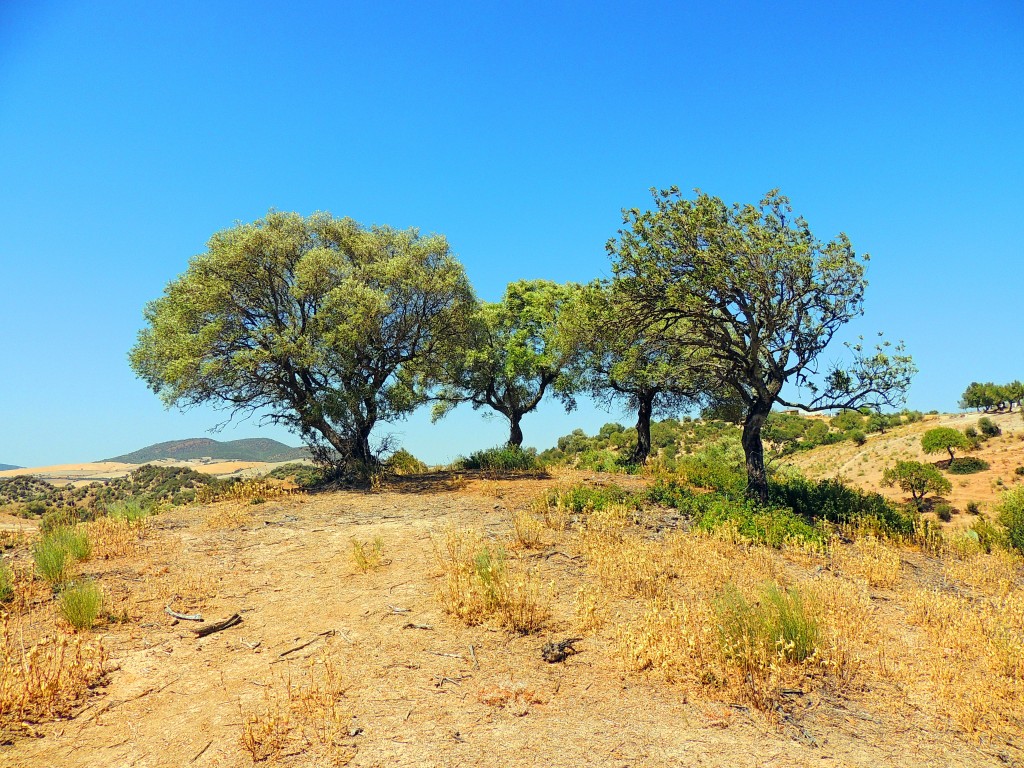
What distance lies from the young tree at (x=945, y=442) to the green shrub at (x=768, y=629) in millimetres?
46477

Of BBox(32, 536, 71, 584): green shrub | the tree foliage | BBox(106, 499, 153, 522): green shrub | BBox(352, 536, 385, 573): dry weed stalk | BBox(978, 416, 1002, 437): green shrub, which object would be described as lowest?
BBox(352, 536, 385, 573): dry weed stalk

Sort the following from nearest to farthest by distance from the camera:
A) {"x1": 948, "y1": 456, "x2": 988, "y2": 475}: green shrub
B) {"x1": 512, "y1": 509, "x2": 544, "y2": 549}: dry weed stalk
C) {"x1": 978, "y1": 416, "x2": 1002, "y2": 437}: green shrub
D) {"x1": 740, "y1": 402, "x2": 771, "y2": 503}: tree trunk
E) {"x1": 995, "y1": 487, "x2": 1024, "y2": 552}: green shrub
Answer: {"x1": 512, "y1": 509, "x2": 544, "y2": 549}: dry weed stalk, {"x1": 995, "y1": 487, "x2": 1024, "y2": 552}: green shrub, {"x1": 740, "y1": 402, "x2": 771, "y2": 503}: tree trunk, {"x1": 948, "y1": 456, "x2": 988, "y2": 475}: green shrub, {"x1": 978, "y1": 416, "x2": 1002, "y2": 437}: green shrub

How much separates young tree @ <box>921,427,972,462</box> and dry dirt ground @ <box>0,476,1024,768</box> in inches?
1694

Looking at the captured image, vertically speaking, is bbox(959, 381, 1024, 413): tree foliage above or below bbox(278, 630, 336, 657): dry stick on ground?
above

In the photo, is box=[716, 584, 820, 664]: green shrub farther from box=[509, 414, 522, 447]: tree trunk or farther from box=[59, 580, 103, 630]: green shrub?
box=[509, 414, 522, 447]: tree trunk

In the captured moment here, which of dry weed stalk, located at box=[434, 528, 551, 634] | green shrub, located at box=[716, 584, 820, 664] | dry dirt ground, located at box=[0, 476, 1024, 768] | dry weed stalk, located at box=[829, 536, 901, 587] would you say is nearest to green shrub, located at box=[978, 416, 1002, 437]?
dry weed stalk, located at box=[829, 536, 901, 587]

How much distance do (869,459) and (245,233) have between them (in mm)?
49116

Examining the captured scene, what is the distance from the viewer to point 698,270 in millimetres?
15773

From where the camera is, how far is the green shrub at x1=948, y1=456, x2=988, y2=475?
38938mm

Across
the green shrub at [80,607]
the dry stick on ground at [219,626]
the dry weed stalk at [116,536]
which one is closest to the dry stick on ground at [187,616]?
the dry stick on ground at [219,626]

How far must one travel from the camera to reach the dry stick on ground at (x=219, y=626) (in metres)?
6.96

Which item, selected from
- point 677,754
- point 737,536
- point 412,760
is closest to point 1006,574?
point 737,536

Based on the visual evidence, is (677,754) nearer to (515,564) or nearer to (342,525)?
(515,564)

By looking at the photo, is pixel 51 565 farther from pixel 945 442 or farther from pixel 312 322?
pixel 945 442
